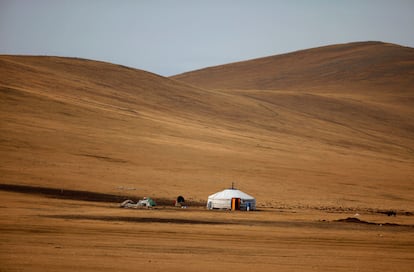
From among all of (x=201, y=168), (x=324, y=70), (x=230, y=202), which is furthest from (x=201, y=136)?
(x=324, y=70)

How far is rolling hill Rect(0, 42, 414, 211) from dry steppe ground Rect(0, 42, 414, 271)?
0.78 feet

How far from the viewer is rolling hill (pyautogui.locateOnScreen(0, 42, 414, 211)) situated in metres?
52.5

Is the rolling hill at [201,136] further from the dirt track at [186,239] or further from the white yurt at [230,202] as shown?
the dirt track at [186,239]

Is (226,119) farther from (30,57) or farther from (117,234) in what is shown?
(117,234)

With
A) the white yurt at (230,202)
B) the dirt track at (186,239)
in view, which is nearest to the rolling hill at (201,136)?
A: the white yurt at (230,202)

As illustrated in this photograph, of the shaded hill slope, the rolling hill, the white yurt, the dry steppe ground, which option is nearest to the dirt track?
the dry steppe ground

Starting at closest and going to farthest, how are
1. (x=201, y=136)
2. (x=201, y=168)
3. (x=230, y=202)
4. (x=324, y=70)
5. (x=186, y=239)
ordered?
1. (x=186, y=239)
2. (x=230, y=202)
3. (x=201, y=168)
4. (x=201, y=136)
5. (x=324, y=70)

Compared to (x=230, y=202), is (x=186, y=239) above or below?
below

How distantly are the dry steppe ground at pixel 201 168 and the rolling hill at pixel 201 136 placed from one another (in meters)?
0.24

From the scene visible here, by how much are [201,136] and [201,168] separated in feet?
44.8

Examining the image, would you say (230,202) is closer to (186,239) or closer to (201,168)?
(201,168)

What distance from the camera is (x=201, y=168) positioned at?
59344mm

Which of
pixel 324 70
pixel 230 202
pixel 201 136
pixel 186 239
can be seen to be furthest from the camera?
pixel 324 70

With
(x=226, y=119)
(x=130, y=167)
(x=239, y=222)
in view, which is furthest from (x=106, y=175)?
(x=226, y=119)
